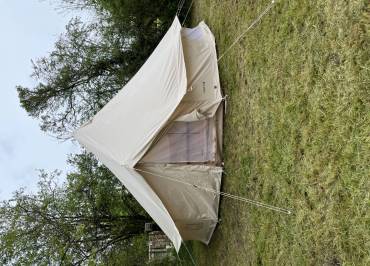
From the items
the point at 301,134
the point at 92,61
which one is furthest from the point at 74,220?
the point at 301,134

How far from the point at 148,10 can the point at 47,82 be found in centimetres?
403

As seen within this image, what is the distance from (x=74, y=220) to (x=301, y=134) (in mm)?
8593

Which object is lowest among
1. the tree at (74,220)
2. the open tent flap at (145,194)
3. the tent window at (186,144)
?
the tree at (74,220)

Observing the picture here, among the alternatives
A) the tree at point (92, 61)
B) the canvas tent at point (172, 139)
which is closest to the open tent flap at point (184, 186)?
the canvas tent at point (172, 139)

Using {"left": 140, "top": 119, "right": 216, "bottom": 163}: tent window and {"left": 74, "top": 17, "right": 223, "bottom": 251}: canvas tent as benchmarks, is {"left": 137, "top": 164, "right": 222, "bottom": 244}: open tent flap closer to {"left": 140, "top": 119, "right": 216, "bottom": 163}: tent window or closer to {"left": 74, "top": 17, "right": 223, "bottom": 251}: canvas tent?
{"left": 74, "top": 17, "right": 223, "bottom": 251}: canvas tent

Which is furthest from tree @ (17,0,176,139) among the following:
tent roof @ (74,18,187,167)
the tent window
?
the tent window

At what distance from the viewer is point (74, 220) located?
1098 centimetres

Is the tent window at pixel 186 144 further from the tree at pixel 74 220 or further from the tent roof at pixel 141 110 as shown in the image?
Result: the tree at pixel 74 220

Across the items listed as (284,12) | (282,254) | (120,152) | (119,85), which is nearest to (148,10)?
(119,85)

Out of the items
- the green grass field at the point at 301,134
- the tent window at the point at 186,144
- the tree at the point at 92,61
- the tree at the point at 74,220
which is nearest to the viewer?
the green grass field at the point at 301,134

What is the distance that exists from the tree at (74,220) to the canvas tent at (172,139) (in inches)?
169

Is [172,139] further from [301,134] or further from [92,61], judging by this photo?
[92,61]

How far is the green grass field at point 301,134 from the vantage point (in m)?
3.03

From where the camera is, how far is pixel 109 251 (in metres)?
11.5
